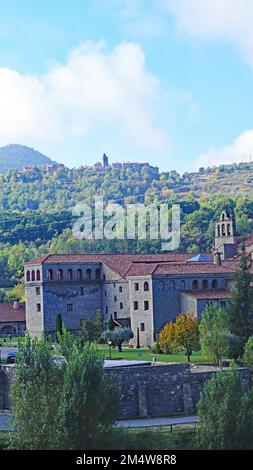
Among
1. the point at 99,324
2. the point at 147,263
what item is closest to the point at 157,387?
the point at 99,324

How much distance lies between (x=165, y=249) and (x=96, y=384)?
67.6 meters

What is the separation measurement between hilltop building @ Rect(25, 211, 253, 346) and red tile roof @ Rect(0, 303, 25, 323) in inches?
198

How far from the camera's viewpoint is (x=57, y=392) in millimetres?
36406

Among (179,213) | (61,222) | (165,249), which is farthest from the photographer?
(61,222)

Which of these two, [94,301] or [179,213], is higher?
[179,213]

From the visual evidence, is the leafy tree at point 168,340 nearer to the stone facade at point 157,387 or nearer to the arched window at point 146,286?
the arched window at point 146,286

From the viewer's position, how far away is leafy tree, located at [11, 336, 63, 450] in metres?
35.2

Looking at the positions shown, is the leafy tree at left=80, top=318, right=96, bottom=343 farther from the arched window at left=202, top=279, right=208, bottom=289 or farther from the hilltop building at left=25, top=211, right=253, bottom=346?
the arched window at left=202, top=279, right=208, bottom=289

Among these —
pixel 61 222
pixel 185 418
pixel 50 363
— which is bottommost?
pixel 185 418

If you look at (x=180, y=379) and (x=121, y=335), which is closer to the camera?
(x=180, y=379)

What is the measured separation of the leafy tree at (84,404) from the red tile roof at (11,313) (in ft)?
133

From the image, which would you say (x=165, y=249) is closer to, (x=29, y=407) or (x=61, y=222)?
(x=61, y=222)
